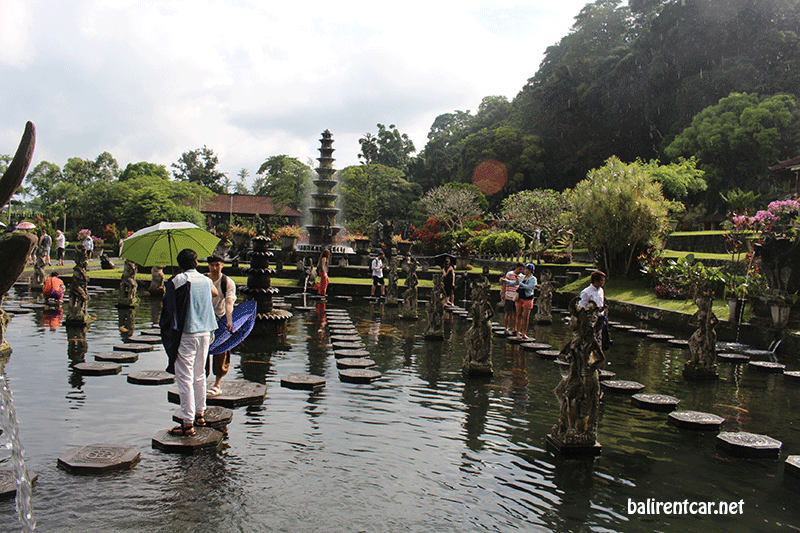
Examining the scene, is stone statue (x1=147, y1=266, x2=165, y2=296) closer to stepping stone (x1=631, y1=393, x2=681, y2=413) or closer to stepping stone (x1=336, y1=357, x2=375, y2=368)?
stepping stone (x1=336, y1=357, x2=375, y2=368)

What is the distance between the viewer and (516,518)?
4.12m

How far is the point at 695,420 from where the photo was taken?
6613 mm

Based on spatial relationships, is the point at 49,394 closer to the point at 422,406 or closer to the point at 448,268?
the point at 422,406

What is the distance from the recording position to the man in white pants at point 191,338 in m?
5.31

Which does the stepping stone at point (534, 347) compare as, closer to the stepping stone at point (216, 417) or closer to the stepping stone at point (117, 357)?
the stepping stone at point (216, 417)

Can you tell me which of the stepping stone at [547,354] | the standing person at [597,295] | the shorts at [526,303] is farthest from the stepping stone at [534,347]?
the standing person at [597,295]

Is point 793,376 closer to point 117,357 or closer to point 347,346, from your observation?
point 347,346

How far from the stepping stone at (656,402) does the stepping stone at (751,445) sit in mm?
1309

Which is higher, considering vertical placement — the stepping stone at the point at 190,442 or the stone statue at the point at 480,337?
the stone statue at the point at 480,337

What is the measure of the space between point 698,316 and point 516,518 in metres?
7.02

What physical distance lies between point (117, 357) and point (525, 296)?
7831 mm

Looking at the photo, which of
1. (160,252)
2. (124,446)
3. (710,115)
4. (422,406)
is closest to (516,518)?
(422,406)

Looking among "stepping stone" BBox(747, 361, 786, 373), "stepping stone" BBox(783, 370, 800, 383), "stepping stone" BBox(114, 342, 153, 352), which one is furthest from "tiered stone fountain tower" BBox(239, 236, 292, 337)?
"stepping stone" BBox(783, 370, 800, 383)

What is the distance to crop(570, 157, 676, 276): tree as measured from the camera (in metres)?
23.2
